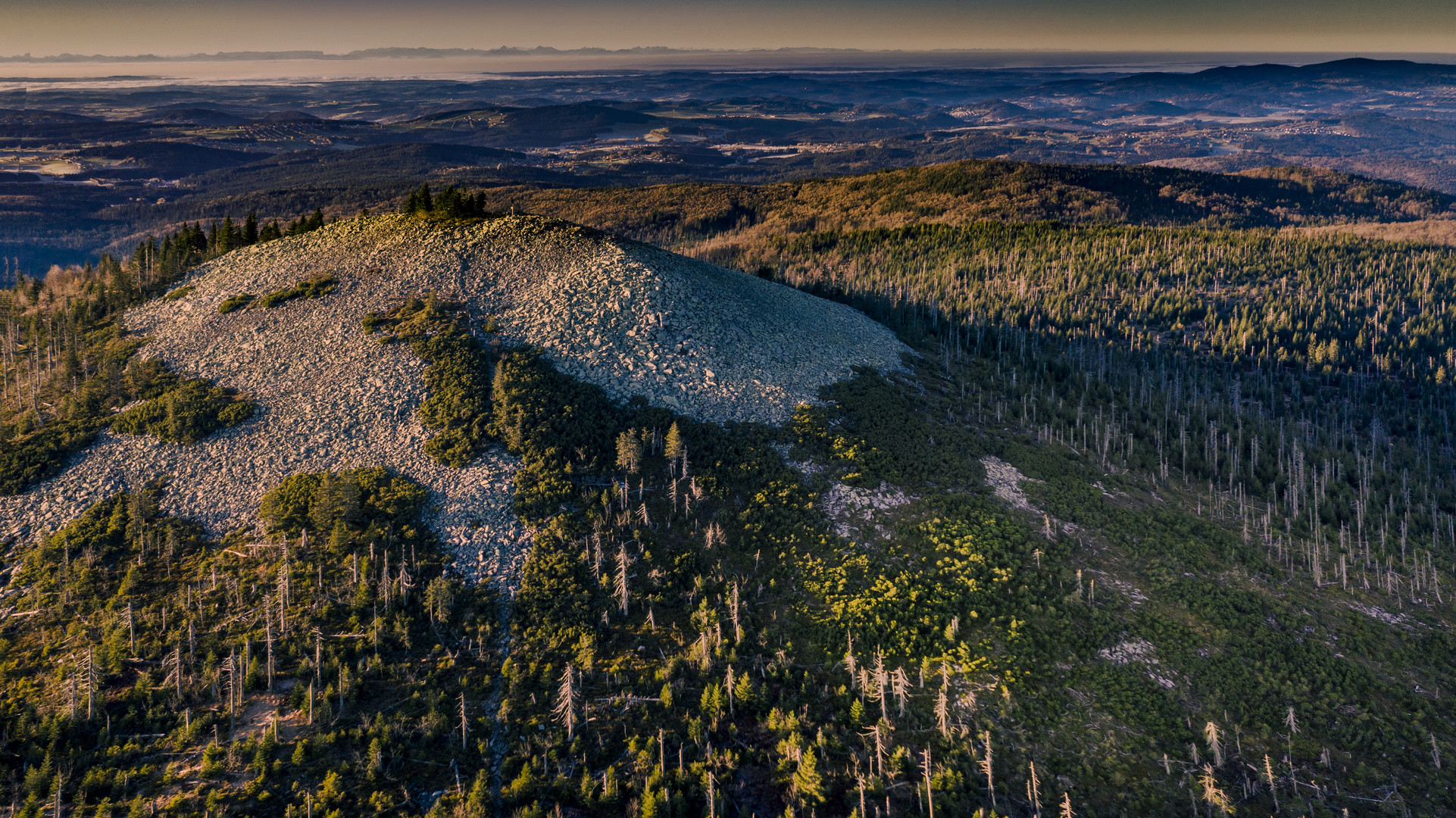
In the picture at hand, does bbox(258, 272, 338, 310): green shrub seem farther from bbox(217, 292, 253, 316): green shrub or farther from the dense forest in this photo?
the dense forest

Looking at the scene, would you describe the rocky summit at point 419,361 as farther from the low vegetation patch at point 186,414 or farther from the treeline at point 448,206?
the treeline at point 448,206

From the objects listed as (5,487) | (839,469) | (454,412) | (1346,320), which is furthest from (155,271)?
(1346,320)

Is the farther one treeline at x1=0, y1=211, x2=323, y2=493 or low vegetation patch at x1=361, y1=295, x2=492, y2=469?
low vegetation patch at x1=361, y1=295, x2=492, y2=469

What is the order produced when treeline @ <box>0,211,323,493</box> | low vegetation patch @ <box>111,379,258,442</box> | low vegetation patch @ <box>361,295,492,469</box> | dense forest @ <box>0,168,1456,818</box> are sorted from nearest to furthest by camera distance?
dense forest @ <box>0,168,1456,818</box> < treeline @ <box>0,211,323,493</box> < low vegetation patch @ <box>111,379,258,442</box> < low vegetation patch @ <box>361,295,492,469</box>

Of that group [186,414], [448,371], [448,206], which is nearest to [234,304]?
[186,414]

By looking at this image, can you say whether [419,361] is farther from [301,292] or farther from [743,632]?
[743,632]

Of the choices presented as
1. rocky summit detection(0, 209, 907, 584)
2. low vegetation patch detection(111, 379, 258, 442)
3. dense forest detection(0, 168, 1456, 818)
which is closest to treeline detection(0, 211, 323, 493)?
low vegetation patch detection(111, 379, 258, 442)

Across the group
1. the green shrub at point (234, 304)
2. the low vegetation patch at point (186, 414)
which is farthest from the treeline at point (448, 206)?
the low vegetation patch at point (186, 414)
